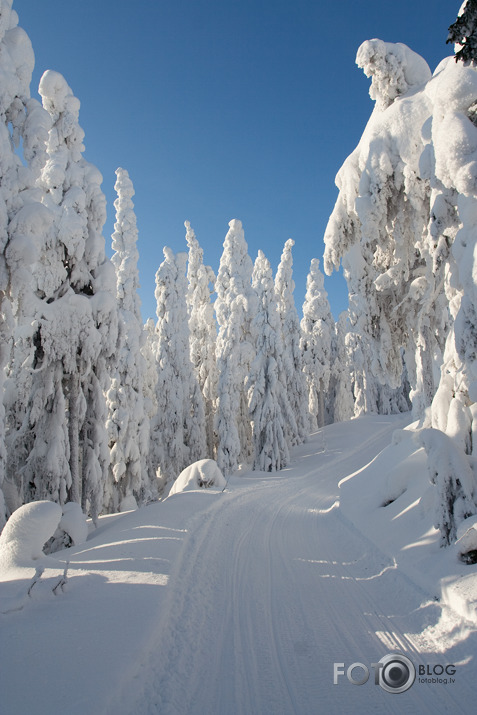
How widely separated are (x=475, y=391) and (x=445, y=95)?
14.1 feet

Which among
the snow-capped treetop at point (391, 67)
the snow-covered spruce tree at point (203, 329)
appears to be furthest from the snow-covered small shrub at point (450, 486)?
the snow-covered spruce tree at point (203, 329)

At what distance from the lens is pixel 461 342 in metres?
5.35

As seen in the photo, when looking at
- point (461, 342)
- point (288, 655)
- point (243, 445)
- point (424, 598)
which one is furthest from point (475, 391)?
point (243, 445)

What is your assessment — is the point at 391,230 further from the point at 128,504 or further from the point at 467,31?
the point at 128,504

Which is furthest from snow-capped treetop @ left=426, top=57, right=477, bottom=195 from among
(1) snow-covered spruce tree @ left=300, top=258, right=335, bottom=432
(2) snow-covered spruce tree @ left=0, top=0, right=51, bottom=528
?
(1) snow-covered spruce tree @ left=300, top=258, right=335, bottom=432

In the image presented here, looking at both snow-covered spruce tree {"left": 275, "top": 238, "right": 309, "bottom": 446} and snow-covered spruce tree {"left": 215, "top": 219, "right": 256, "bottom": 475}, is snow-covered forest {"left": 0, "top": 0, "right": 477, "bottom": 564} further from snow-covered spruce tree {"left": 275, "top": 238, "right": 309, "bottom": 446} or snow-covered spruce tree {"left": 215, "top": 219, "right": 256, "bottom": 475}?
snow-covered spruce tree {"left": 275, "top": 238, "right": 309, "bottom": 446}

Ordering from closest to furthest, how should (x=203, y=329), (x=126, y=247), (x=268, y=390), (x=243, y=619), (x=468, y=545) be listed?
(x=243, y=619) < (x=468, y=545) < (x=126, y=247) < (x=268, y=390) < (x=203, y=329)

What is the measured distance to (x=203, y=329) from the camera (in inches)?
1380

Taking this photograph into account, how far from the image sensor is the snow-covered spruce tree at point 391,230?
29.8ft

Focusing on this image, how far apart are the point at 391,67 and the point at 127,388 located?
16.5 m

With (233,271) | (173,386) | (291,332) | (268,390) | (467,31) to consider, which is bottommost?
(268,390)

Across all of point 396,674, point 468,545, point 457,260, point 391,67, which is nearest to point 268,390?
point 391,67

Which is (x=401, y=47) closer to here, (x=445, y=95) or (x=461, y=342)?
(x=445, y=95)

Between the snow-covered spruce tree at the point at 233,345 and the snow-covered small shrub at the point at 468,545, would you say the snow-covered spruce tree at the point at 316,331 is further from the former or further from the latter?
the snow-covered small shrub at the point at 468,545
